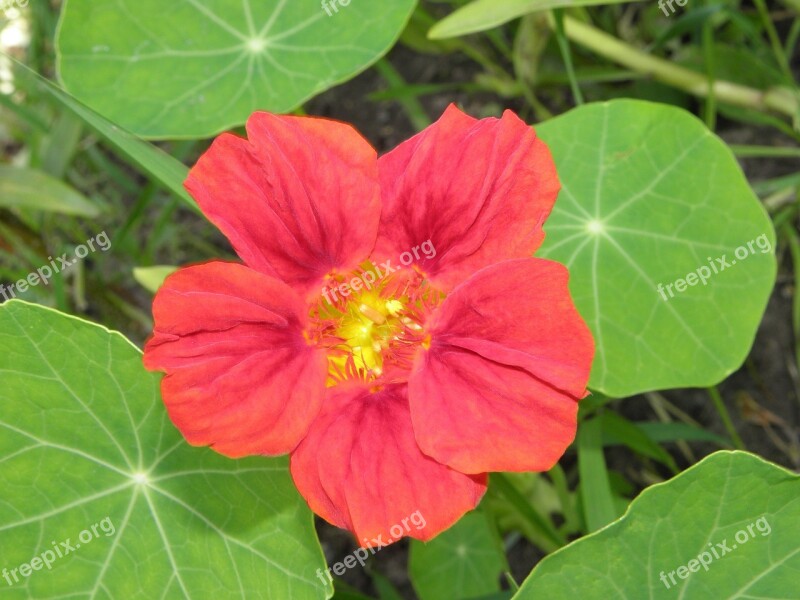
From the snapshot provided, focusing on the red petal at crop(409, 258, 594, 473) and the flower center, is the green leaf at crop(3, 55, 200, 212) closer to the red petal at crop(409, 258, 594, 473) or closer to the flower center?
the flower center

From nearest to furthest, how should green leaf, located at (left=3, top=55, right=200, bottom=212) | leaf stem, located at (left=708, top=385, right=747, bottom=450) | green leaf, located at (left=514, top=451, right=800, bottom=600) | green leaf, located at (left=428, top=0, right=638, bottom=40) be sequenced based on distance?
green leaf, located at (left=514, top=451, right=800, bottom=600)
green leaf, located at (left=3, top=55, right=200, bottom=212)
green leaf, located at (left=428, top=0, right=638, bottom=40)
leaf stem, located at (left=708, top=385, right=747, bottom=450)

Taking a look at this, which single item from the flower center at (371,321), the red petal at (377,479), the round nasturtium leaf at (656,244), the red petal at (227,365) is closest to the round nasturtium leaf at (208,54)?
the round nasturtium leaf at (656,244)

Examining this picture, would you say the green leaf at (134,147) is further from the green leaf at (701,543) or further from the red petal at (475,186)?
the green leaf at (701,543)

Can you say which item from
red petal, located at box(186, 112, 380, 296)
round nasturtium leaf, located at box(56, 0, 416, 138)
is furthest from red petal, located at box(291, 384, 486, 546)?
round nasturtium leaf, located at box(56, 0, 416, 138)

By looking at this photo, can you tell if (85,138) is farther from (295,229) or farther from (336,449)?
(336,449)

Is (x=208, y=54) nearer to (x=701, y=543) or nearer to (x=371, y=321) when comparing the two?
(x=371, y=321)
